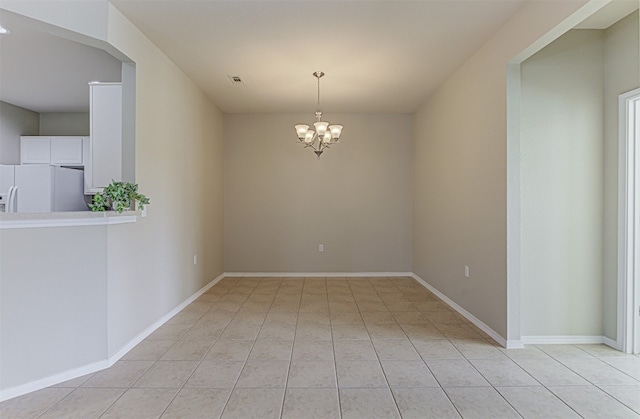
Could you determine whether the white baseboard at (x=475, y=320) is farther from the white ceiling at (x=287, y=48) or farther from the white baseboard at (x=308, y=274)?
the white ceiling at (x=287, y=48)

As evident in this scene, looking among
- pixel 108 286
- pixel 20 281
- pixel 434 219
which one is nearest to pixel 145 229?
pixel 108 286

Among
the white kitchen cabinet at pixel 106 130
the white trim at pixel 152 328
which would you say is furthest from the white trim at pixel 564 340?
the white kitchen cabinet at pixel 106 130

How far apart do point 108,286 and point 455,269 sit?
3456 millimetres

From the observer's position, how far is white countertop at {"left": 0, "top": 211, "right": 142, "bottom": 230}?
6.97 ft

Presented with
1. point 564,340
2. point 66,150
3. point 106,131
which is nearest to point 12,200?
point 106,131

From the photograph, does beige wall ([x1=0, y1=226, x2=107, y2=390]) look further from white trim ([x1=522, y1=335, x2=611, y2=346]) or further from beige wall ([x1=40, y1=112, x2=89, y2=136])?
beige wall ([x1=40, y1=112, x2=89, y2=136])

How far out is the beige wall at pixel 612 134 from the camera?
276 cm

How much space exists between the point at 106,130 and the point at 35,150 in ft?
11.2

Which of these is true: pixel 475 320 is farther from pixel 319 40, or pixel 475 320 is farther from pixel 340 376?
pixel 319 40

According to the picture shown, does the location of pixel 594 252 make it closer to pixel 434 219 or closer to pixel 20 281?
pixel 434 219

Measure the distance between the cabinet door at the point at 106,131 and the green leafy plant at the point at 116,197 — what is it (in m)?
0.46

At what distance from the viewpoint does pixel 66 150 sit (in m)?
5.37

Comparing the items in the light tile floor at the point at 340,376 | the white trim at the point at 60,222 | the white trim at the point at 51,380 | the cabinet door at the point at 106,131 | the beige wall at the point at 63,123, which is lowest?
the light tile floor at the point at 340,376

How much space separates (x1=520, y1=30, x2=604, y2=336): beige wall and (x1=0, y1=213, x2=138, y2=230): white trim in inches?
130
